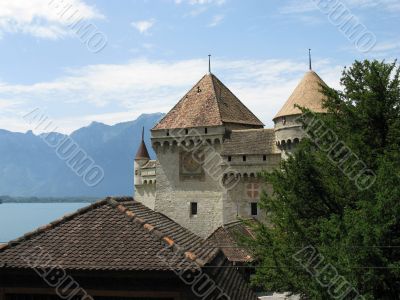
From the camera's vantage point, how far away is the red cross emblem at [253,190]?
30.7m

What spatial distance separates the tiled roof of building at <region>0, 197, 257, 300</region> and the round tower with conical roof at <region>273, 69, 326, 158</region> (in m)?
17.4

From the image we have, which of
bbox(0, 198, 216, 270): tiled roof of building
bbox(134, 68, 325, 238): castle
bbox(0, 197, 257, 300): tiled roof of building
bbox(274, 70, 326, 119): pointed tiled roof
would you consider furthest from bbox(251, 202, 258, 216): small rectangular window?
bbox(0, 198, 216, 270): tiled roof of building

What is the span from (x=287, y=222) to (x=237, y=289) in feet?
8.22

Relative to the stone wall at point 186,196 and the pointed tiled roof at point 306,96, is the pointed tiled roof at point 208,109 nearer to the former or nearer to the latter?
the stone wall at point 186,196

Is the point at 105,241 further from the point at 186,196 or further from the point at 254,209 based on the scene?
the point at 186,196

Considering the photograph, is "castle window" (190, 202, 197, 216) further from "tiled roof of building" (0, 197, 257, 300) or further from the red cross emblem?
"tiled roof of building" (0, 197, 257, 300)

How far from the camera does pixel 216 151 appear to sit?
106 ft

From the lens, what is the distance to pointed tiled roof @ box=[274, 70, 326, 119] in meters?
28.4

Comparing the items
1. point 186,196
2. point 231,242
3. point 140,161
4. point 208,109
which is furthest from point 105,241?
point 140,161

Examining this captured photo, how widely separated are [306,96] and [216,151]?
6.94m

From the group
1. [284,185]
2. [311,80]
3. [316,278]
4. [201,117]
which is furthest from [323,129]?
[201,117]

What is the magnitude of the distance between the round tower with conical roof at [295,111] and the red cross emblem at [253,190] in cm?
274

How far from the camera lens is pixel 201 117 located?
33.1 m

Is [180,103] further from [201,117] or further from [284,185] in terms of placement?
[284,185]
